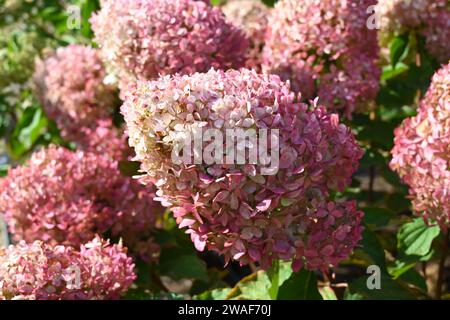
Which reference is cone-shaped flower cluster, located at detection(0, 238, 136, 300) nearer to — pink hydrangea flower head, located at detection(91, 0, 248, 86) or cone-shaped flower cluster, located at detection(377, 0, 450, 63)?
pink hydrangea flower head, located at detection(91, 0, 248, 86)

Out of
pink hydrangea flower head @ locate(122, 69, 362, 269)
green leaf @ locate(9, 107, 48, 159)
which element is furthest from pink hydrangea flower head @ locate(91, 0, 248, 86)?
green leaf @ locate(9, 107, 48, 159)

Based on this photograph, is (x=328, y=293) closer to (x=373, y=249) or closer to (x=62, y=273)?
(x=373, y=249)

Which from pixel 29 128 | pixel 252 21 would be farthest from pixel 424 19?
pixel 29 128

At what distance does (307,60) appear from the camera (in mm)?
1845

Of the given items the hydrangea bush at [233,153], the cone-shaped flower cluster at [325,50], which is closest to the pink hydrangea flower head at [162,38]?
the hydrangea bush at [233,153]

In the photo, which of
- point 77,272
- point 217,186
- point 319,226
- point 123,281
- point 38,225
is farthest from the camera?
point 38,225

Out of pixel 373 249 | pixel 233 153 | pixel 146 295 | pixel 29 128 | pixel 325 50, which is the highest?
pixel 325 50

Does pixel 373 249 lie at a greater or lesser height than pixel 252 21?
lesser

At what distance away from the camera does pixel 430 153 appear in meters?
1.50

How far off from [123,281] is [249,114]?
1.66ft

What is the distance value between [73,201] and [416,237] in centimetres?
79

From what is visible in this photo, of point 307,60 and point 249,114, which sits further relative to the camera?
point 307,60
